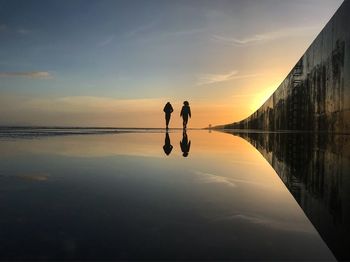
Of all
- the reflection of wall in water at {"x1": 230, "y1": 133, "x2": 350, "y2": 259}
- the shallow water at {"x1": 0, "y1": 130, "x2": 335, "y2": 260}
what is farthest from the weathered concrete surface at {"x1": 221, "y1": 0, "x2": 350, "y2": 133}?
the shallow water at {"x1": 0, "y1": 130, "x2": 335, "y2": 260}

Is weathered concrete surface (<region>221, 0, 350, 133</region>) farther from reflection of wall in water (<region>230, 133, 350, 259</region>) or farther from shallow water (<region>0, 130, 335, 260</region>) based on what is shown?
shallow water (<region>0, 130, 335, 260</region>)

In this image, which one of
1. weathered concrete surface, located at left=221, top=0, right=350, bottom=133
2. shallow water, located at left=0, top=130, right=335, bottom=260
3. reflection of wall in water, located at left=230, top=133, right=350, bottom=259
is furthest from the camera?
weathered concrete surface, located at left=221, top=0, right=350, bottom=133

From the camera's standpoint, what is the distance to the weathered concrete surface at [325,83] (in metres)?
11.6

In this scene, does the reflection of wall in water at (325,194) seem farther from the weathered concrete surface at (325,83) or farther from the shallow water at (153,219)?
the weathered concrete surface at (325,83)

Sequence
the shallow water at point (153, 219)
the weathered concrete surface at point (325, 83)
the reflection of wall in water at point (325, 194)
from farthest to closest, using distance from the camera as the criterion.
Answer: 1. the weathered concrete surface at point (325, 83)
2. the reflection of wall in water at point (325, 194)
3. the shallow water at point (153, 219)

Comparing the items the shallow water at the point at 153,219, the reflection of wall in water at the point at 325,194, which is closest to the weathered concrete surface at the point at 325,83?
the reflection of wall in water at the point at 325,194

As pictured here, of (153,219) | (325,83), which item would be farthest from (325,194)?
(325,83)

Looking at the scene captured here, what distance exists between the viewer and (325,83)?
14.4 meters

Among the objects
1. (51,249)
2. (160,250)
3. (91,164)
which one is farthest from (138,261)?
(91,164)

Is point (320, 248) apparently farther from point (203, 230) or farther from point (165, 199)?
point (165, 199)

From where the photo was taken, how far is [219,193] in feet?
10.4

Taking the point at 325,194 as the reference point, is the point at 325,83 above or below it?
above

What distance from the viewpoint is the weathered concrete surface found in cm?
1156

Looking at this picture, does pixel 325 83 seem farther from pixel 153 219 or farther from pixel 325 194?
pixel 153 219
